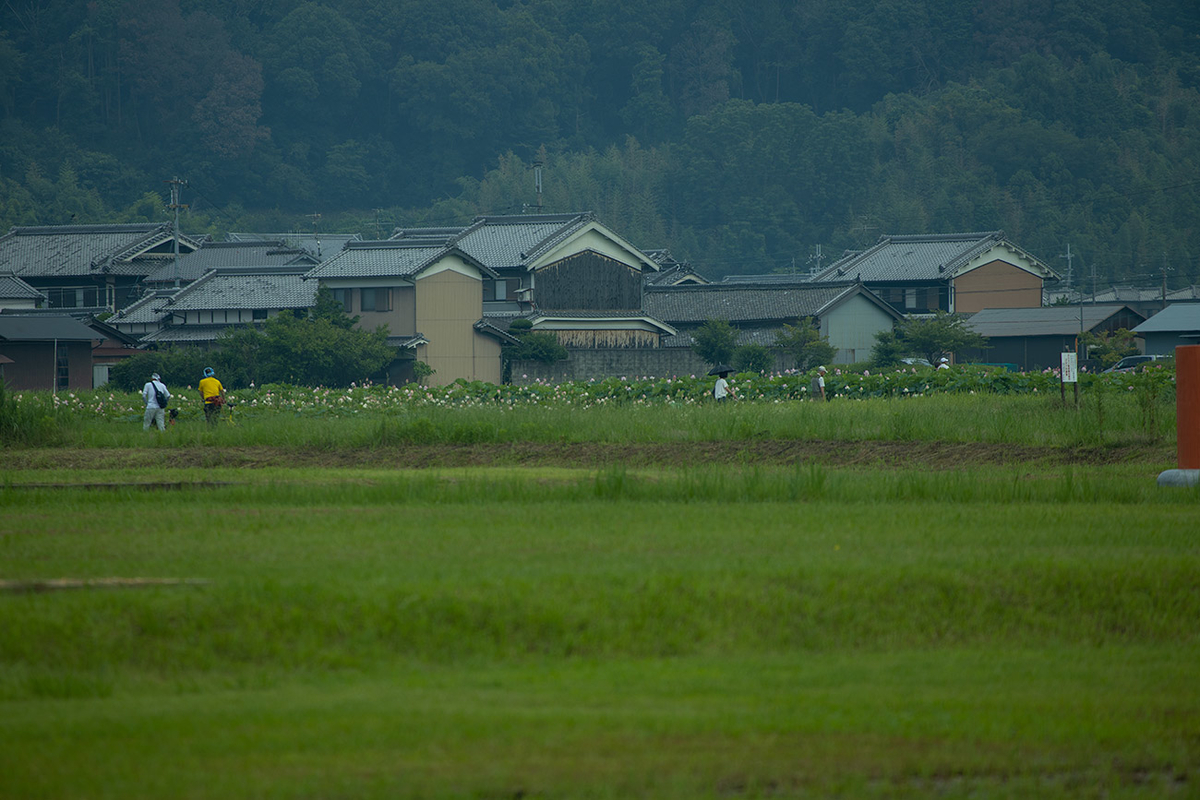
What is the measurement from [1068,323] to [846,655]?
2066 inches

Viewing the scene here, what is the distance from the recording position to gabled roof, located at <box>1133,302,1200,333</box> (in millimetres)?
52375

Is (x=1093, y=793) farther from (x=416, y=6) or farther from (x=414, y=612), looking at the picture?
(x=416, y=6)

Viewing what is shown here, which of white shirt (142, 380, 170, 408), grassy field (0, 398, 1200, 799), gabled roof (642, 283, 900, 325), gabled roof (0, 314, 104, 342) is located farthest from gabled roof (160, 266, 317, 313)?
grassy field (0, 398, 1200, 799)

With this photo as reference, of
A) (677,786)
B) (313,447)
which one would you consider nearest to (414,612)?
(677,786)

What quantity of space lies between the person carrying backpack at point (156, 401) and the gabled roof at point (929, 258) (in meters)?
48.0

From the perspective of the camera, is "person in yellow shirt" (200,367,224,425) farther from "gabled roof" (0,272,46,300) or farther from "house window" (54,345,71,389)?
"gabled roof" (0,272,46,300)

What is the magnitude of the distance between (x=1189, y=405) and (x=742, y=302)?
154 ft

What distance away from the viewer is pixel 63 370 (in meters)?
45.0

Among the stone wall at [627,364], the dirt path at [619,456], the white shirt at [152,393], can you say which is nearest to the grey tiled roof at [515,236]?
the stone wall at [627,364]

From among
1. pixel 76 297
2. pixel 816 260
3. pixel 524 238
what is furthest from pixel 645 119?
pixel 76 297

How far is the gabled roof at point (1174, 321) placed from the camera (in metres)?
52.4

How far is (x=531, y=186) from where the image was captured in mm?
103625

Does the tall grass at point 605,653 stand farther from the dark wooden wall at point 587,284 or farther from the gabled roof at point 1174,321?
the dark wooden wall at point 587,284

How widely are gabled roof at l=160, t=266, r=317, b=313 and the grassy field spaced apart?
39571 mm
